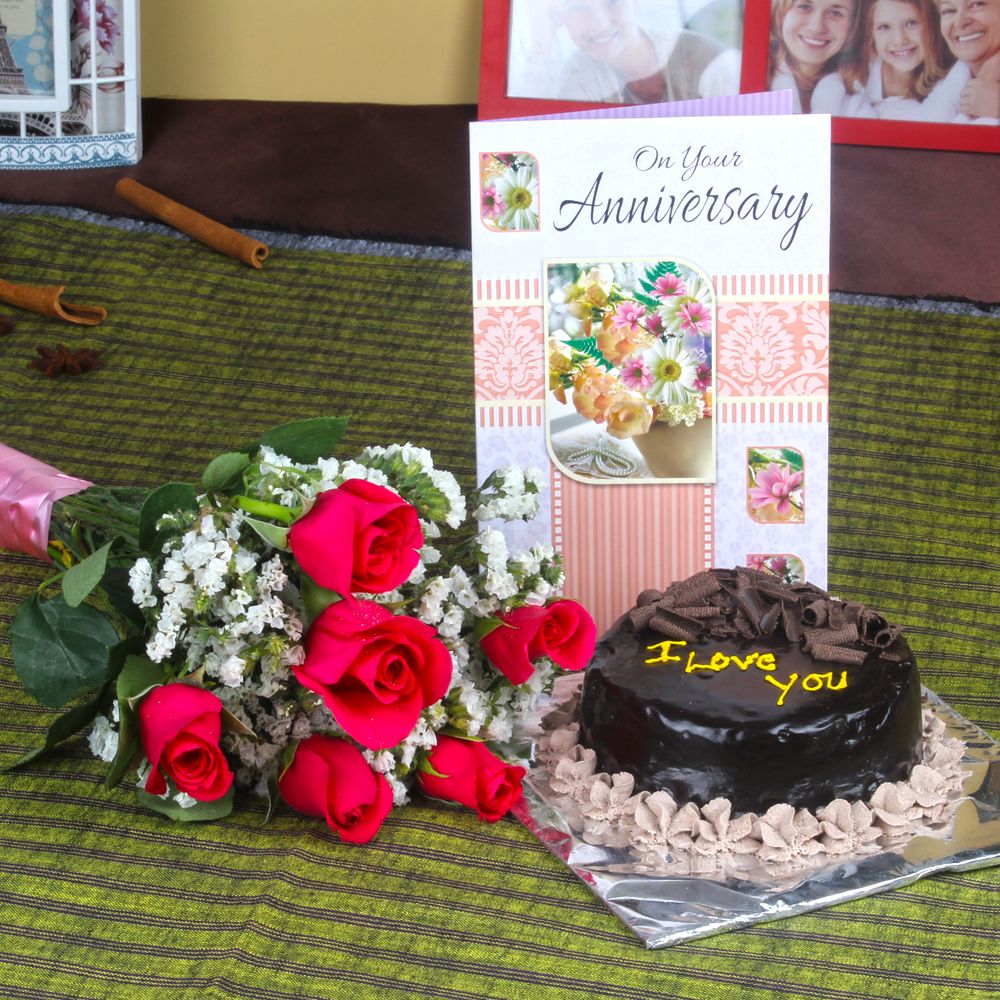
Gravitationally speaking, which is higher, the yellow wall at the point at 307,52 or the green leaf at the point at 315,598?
the yellow wall at the point at 307,52

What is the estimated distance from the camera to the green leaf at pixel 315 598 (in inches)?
41.0

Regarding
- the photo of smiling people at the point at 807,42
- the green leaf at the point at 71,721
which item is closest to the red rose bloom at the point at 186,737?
the green leaf at the point at 71,721

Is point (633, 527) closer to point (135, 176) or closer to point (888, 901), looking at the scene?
point (888, 901)

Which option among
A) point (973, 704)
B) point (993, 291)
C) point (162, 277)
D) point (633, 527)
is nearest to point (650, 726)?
point (633, 527)

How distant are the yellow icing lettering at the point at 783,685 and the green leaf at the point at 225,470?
1.46 feet

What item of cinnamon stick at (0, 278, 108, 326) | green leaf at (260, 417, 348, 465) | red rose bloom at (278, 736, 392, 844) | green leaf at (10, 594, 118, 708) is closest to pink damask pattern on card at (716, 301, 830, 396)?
green leaf at (260, 417, 348, 465)

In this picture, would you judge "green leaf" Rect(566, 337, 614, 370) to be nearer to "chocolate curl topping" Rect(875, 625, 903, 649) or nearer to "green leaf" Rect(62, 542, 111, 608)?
"chocolate curl topping" Rect(875, 625, 903, 649)

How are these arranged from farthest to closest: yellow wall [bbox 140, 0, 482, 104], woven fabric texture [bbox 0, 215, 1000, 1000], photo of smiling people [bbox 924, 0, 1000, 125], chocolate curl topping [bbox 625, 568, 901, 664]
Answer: yellow wall [bbox 140, 0, 482, 104] → photo of smiling people [bbox 924, 0, 1000, 125] → chocolate curl topping [bbox 625, 568, 901, 664] → woven fabric texture [bbox 0, 215, 1000, 1000]

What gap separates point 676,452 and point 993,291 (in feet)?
2.46

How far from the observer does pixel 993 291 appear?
188cm

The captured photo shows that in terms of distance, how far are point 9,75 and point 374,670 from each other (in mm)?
1523

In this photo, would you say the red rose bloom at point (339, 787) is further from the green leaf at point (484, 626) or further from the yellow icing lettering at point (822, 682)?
the yellow icing lettering at point (822, 682)

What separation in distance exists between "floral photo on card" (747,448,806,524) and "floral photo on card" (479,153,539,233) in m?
0.32

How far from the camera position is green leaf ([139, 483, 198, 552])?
1.07 meters
